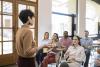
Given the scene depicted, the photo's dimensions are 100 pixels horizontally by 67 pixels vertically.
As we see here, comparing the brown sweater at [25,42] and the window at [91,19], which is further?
the window at [91,19]

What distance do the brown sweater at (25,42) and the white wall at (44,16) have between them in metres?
4.35

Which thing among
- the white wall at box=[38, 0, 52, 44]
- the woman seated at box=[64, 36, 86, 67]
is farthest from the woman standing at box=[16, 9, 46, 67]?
the white wall at box=[38, 0, 52, 44]

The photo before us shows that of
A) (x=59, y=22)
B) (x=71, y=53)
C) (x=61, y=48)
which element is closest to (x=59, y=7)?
(x=59, y=22)

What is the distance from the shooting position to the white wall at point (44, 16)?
6.68 m

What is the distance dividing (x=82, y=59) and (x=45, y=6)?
3.34 m

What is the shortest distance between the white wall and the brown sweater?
14.3ft

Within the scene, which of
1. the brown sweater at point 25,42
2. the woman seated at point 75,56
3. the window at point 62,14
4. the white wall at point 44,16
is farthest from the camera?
the window at point 62,14

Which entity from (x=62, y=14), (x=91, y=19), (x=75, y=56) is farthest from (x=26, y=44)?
(x=91, y=19)

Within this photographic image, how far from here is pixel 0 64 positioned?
17.5 ft

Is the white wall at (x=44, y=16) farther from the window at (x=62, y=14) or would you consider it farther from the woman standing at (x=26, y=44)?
the woman standing at (x=26, y=44)

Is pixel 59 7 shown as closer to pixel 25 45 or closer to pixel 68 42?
pixel 68 42

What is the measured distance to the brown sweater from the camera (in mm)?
2221

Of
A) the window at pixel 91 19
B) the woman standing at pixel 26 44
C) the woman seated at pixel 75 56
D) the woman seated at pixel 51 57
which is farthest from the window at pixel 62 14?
the woman standing at pixel 26 44

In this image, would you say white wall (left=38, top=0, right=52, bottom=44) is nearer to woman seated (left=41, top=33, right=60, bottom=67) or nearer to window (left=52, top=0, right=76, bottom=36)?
window (left=52, top=0, right=76, bottom=36)
